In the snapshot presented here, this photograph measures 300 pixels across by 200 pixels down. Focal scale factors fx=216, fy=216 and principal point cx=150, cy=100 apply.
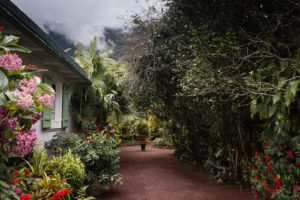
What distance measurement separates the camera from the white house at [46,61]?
2.62 meters

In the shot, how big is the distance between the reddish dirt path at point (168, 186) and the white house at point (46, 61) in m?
2.09

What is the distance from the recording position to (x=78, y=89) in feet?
25.3

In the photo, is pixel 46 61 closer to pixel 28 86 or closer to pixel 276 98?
pixel 28 86

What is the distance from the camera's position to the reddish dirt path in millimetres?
4824

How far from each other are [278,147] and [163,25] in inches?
167

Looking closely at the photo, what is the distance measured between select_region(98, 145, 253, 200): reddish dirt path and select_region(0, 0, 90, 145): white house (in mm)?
2088

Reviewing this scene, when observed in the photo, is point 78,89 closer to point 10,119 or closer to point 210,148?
point 210,148

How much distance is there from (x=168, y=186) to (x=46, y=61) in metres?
4.15

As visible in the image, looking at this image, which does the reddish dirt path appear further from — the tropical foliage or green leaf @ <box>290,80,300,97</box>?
green leaf @ <box>290,80,300,97</box>

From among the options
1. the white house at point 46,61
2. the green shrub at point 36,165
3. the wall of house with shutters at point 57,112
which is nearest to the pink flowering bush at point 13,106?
the white house at point 46,61

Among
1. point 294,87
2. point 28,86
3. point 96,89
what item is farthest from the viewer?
point 96,89

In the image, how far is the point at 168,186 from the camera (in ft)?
18.3

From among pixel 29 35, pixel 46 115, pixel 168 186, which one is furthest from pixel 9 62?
pixel 168 186

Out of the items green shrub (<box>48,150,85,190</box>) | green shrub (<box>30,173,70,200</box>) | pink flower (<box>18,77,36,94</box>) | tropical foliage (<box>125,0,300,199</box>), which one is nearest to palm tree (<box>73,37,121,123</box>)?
tropical foliage (<box>125,0,300,199</box>)
